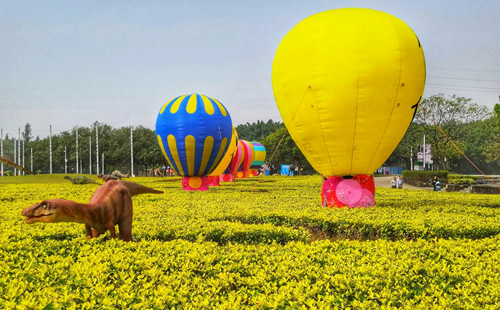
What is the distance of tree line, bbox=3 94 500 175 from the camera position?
52000 mm

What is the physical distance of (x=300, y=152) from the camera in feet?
193

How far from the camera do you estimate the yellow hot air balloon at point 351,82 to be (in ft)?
34.1

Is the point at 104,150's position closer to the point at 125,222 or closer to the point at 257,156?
the point at 257,156

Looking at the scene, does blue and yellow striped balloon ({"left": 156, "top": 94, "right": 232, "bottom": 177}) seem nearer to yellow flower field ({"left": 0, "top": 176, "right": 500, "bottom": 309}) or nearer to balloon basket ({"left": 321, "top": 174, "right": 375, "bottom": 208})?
balloon basket ({"left": 321, "top": 174, "right": 375, "bottom": 208})

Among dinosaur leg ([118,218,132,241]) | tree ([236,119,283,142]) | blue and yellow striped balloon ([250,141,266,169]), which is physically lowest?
dinosaur leg ([118,218,132,241])

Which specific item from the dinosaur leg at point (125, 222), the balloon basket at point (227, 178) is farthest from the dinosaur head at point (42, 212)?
the balloon basket at point (227, 178)

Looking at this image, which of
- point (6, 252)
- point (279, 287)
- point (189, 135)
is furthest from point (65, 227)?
point (189, 135)

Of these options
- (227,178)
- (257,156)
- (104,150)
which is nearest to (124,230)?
(227,178)

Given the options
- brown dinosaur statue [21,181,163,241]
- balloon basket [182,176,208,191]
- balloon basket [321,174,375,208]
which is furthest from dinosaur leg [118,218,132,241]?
balloon basket [182,176,208,191]

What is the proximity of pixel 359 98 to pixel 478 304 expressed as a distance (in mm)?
7025

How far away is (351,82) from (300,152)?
159 feet

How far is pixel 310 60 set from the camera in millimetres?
10727

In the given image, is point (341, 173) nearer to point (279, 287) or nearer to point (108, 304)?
point (279, 287)

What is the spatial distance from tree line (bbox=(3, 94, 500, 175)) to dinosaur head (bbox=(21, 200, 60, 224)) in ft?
139
